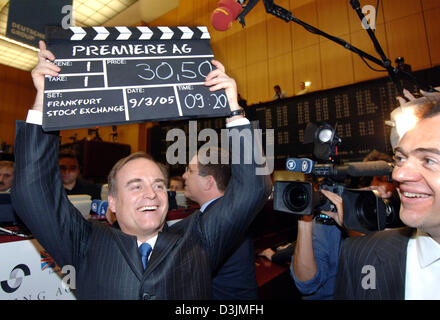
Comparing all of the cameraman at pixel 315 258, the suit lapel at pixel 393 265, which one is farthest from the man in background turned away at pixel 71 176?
the suit lapel at pixel 393 265

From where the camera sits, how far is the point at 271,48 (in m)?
6.10

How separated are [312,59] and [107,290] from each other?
5686mm

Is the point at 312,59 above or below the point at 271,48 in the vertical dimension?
below

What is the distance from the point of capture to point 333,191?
→ 137cm

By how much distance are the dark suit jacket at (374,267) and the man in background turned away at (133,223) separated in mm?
491

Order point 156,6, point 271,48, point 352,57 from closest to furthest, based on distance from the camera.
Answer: point 352,57, point 271,48, point 156,6

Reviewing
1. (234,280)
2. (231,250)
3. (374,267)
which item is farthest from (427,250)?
(234,280)

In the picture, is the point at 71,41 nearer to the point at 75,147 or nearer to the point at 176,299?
the point at 176,299

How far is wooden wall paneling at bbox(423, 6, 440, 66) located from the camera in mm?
4152

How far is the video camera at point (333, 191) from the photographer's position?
115 centimetres

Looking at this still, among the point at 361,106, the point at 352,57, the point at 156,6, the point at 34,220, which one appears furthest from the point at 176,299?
the point at 156,6

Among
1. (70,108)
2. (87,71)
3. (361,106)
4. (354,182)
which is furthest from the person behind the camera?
(361,106)

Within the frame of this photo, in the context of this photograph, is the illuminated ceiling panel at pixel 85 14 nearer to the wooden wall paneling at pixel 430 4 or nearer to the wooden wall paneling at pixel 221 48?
the wooden wall paneling at pixel 221 48

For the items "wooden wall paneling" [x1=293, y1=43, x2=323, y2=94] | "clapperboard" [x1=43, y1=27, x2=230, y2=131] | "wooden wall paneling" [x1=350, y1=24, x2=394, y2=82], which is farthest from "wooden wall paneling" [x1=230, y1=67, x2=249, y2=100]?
"clapperboard" [x1=43, y1=27, x2=230, y2=131]
